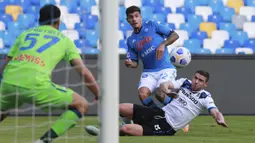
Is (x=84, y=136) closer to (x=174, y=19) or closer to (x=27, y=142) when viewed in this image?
(x=27, y=142)

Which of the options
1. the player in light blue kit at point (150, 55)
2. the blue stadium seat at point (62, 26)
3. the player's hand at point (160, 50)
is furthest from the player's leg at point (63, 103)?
the blue stadium seat at point (62, 26)

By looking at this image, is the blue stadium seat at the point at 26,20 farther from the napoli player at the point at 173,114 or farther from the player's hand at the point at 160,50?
the napoli player at the point at 173,114

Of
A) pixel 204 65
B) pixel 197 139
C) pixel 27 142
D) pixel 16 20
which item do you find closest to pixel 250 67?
pixel 204 65

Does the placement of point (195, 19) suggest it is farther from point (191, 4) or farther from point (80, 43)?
point (80, 43)

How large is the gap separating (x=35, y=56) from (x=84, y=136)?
8.48 ft

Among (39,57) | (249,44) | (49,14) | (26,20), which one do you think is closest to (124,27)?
(26,20)

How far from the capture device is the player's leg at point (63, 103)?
6730 millimetres

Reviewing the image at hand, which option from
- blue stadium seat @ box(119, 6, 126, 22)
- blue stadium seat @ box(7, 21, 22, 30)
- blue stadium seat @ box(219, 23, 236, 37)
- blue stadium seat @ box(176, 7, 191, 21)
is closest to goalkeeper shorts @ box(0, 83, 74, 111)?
blue stadium seat @ box(7, 21, 22, 30)

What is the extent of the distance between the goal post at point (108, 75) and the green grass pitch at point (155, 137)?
98.0 inches

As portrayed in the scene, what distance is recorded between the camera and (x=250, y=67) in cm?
1449

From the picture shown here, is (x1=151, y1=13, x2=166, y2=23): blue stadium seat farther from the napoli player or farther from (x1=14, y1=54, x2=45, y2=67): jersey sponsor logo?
(x1=14, y1=54, x2=45, y2=67): jersey sponsor logo

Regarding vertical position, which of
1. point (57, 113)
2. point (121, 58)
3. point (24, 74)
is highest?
point (24, 74)

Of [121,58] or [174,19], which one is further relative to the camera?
[174,19]

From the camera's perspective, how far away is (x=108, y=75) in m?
5.86
